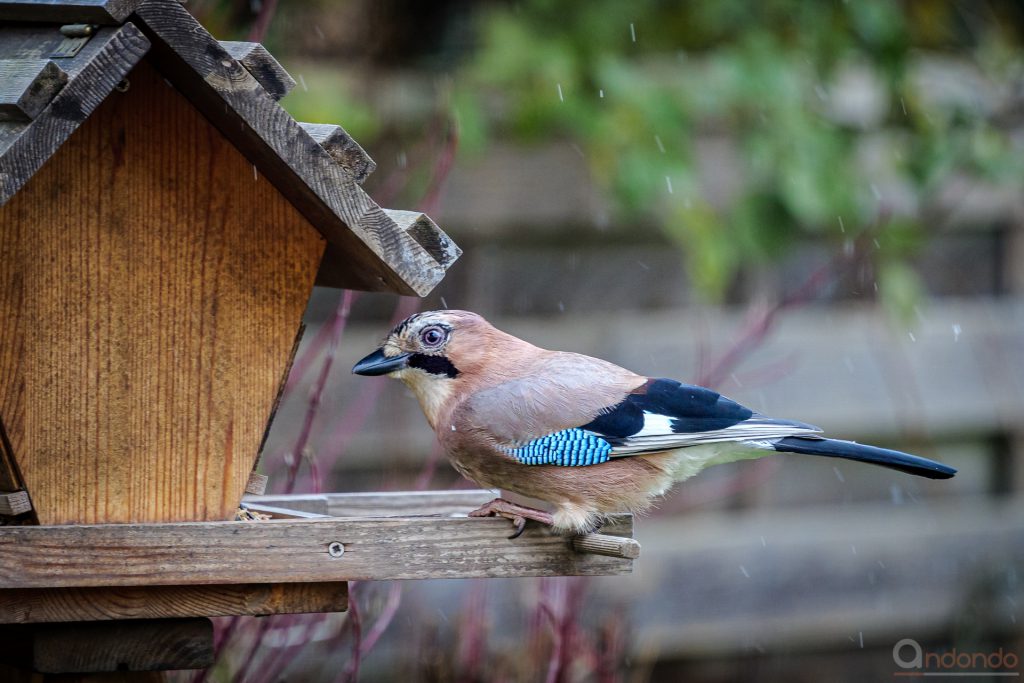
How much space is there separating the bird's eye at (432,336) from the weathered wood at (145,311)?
0.26 m

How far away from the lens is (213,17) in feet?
11.0

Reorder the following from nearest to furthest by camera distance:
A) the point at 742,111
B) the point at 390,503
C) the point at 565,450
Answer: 1. the point at 565,450
2. the point at 390,503
3. the point at 742,111

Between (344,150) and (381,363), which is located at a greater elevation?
(344,150)

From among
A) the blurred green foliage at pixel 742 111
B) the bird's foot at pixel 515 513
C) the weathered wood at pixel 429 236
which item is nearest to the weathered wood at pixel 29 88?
the weathered wood at pixel 429 236

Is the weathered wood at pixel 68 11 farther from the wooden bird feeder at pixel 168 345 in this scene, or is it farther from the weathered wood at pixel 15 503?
the weathered wood at pixel 15 503

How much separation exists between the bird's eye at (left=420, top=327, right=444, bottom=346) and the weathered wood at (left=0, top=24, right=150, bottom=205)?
0.76 m

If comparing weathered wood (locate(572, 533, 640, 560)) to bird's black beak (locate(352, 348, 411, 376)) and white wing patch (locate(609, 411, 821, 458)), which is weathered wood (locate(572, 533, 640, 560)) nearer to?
white wing patch (locate(609, 411, 821, 458))

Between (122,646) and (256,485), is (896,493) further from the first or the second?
(122,646)

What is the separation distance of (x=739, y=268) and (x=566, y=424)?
3.81 m

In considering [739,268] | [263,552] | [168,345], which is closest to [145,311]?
[168,345]

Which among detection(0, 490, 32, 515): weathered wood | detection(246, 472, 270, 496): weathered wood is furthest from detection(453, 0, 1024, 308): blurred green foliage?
detection(0, 490, 32, 515): weathered wood

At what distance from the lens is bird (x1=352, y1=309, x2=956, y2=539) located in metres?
2.29

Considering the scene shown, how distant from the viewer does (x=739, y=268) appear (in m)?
5.97

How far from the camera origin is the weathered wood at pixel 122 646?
83.2 inches
